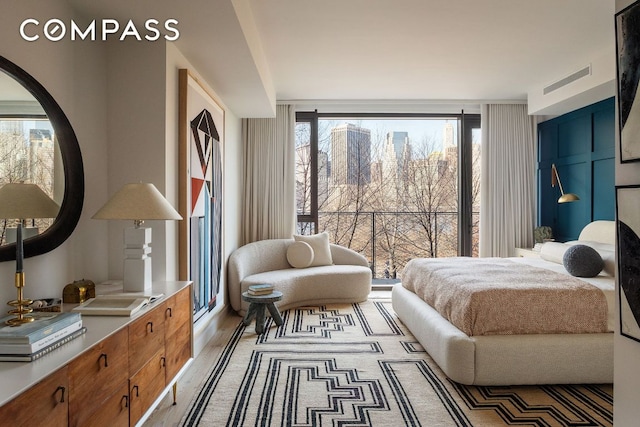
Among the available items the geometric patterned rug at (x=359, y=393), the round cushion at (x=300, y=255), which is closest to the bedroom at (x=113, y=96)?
the geometric patterned rug at (x=359, y=393)

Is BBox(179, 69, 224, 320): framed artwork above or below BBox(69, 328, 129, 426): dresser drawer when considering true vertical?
above

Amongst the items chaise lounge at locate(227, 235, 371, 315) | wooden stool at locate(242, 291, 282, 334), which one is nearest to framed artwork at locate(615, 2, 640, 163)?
wooden stool at locate(242, 291, 282, 334)

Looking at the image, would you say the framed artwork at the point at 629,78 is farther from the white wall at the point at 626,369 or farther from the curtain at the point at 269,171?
the curtain at the point at 269,171

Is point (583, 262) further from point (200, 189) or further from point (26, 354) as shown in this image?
point (26, 354)

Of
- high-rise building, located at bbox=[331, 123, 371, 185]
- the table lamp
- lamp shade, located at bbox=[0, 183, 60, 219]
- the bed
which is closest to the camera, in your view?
the table lamp

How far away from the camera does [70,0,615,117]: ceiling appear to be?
2781 millimetres

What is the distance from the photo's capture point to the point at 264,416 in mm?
2363

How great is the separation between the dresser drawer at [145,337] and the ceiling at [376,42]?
1.69 meters

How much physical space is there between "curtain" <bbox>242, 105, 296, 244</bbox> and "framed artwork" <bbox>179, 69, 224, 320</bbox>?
1.38m

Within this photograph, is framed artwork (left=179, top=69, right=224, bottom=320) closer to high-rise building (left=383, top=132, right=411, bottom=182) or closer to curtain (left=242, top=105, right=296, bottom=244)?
curtain (left=242, top=105, right=296, bottom=244)

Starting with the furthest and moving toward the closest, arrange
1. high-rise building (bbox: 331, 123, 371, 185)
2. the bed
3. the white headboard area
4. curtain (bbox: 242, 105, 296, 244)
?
high-rise building (bbox: 331, 123, 371, 185) < curtain (bbox: 242, 105, 296, 244) < the white headboard area < the bed

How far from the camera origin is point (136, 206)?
2191 millimetres

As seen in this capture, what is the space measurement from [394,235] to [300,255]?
2.88 meters

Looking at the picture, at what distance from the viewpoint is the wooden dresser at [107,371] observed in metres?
1.23
